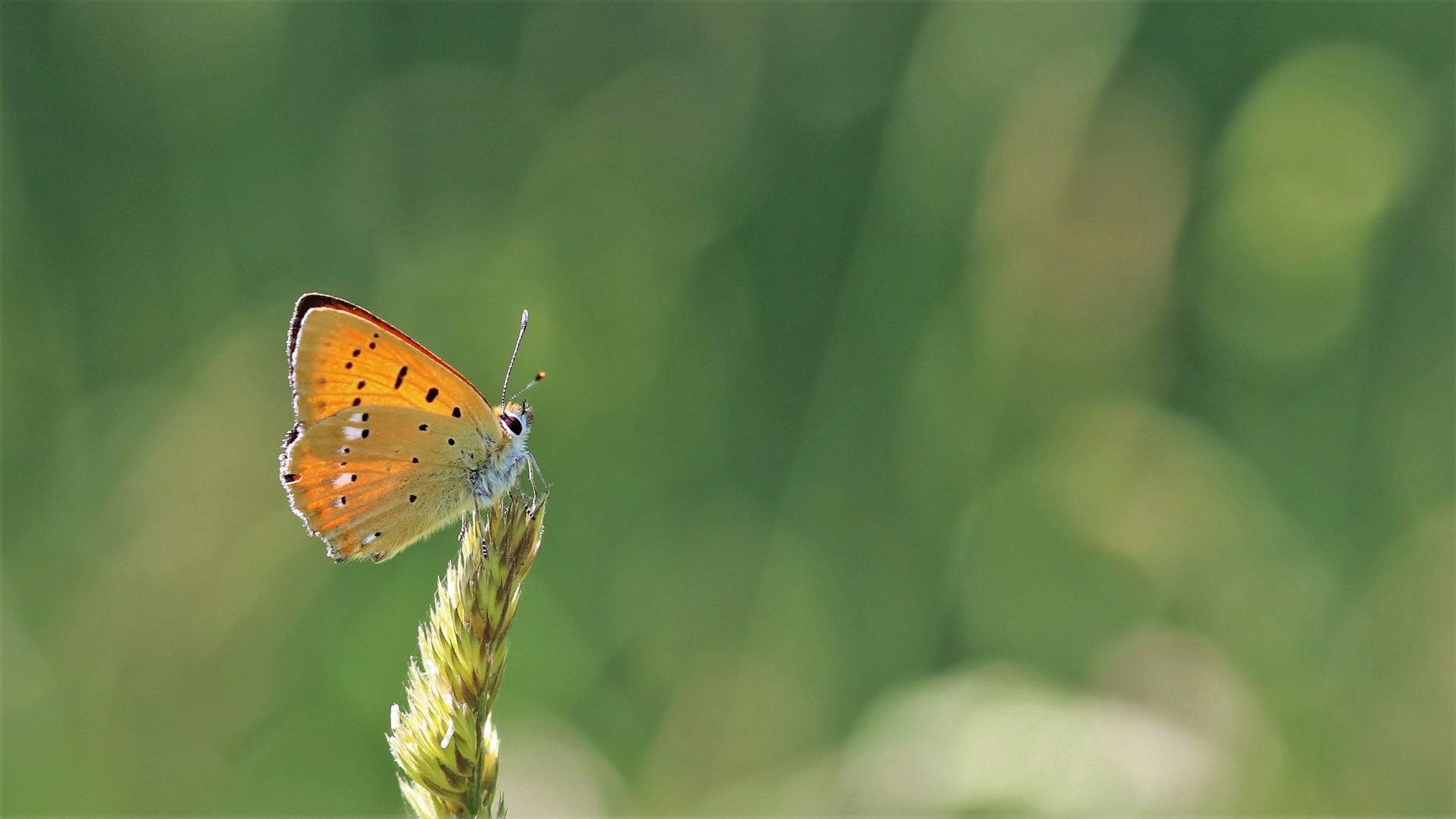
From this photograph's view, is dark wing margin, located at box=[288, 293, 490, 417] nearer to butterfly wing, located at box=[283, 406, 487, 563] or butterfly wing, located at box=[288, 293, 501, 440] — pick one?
butterfly wing, located at box=[288, 293, 501, 440]

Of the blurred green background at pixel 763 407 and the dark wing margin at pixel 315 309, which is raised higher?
the blurred green background at pixel 763 407

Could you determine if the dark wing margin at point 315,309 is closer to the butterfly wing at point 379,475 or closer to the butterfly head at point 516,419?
the butterfly wing at point 379,475

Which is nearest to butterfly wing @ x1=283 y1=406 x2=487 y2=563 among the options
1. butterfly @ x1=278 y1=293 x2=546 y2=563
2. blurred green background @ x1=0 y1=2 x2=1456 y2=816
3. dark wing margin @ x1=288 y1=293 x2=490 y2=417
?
butterfly @ x1=278 y1=293 x2=546 y2=563

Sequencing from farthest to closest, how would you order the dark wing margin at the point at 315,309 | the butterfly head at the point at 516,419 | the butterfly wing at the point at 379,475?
the butterfly head at the point at 516,419, the butterfly wing at the point at 379,475, the dark wing margin at the point at 315,309

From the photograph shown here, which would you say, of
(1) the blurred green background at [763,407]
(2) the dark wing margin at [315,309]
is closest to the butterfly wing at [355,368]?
(2) the dark wing margin at [315,309]

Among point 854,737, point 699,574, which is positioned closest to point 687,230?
point 699,574

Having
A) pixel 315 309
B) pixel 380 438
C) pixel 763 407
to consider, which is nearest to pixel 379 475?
pixel 380 438

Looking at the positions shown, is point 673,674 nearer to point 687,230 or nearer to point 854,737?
point 854,737
